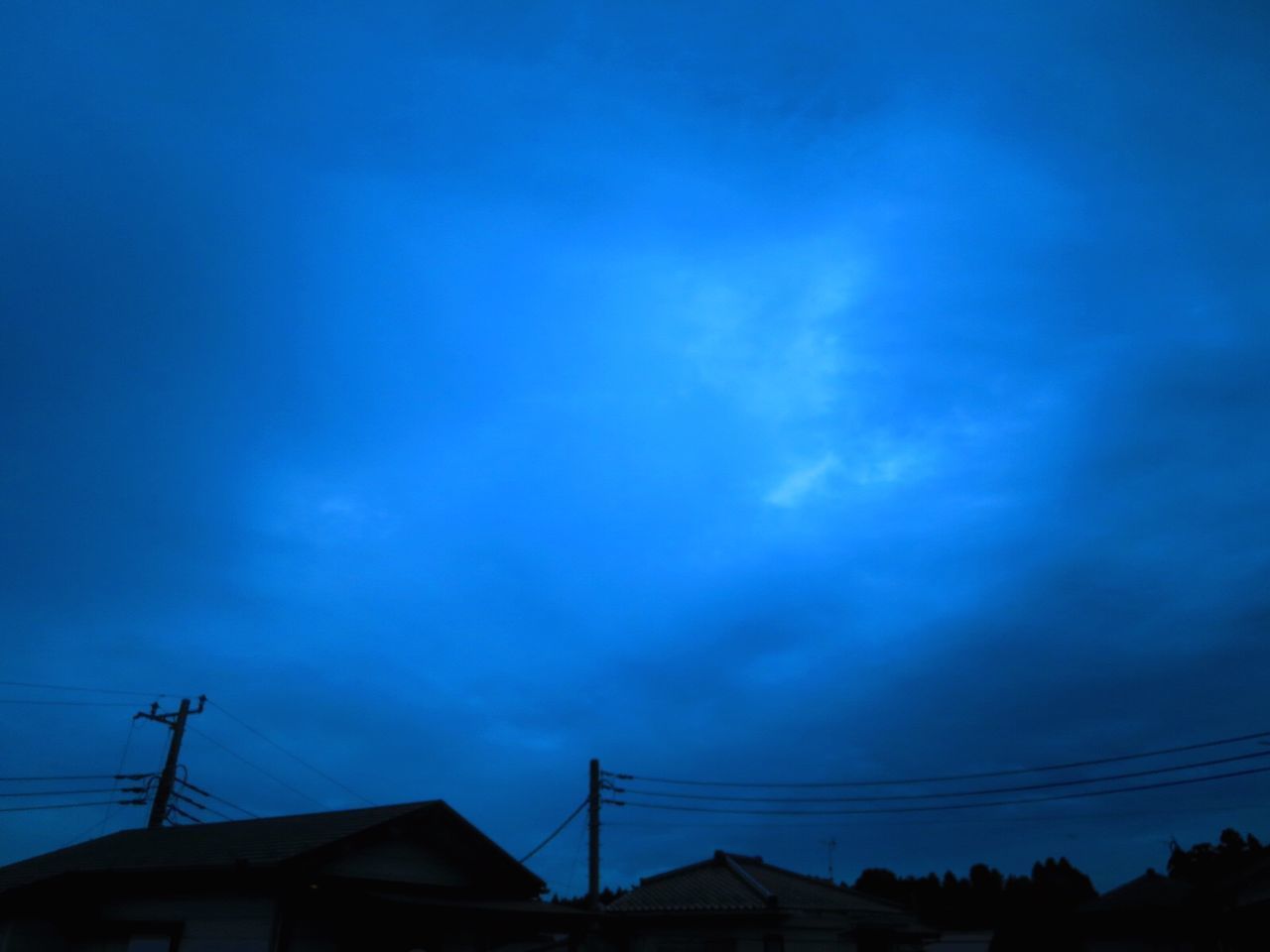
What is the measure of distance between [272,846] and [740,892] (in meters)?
18.9

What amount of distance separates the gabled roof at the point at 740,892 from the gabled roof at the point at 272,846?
33.3 feet

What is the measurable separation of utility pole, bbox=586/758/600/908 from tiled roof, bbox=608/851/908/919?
5.32 meters

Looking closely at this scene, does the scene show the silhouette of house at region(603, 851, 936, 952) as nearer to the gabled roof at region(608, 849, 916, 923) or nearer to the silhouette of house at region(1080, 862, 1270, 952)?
the gabled roof at region(608, 849, 916, 923)

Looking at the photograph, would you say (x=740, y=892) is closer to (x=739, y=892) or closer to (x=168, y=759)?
(x=739, y=892)

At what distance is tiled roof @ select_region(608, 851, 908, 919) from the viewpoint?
30.5 meters

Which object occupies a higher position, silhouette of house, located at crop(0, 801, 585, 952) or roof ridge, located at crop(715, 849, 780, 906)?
roof ridge, located at crop(715, 849, 780, 906)

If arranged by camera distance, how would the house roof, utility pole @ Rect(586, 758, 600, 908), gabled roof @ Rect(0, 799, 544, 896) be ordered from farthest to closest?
the house roof < utility pole @ Rect(586, 758, 600, 908) < gabled roof @ Rect(0, 799, 544, 896)

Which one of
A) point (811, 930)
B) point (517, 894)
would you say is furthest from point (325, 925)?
point (811, 930)

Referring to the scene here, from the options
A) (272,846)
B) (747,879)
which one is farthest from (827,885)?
(272,846)

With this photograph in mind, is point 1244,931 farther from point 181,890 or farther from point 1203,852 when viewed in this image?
point 1203,852

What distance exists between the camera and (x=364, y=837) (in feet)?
63.0

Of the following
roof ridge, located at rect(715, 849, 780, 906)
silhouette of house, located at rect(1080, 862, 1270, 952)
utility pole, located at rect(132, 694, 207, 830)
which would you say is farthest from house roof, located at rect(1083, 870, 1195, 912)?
utility pole, located at rect(132, 694, 207, 830)

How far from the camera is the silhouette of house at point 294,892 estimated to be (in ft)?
57.2

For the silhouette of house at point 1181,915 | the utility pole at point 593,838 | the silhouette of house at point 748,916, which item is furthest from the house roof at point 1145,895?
the utility pole at point 593,838
